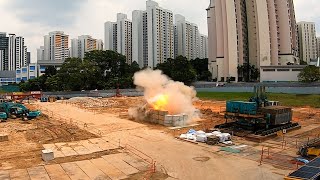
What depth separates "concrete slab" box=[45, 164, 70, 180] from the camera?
13570 mm

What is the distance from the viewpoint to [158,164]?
15.6m

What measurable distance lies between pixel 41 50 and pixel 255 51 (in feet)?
439

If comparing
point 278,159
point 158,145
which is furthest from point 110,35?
point 278,159

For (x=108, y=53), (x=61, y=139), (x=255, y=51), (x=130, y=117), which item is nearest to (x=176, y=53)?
(x=255, y=51)

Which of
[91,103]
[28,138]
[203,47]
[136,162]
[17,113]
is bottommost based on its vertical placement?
[136,162]

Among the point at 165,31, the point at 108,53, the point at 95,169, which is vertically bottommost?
the point at 95,169

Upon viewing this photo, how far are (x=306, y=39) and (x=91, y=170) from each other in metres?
138

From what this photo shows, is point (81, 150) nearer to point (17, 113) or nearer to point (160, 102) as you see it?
point (160, 102)

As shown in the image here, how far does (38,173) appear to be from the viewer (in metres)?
14.1

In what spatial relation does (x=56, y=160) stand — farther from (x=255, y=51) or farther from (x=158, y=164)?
(x=255, y=51)

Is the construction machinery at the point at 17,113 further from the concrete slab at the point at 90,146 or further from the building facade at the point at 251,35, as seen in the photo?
the building facade at the point at 251,35

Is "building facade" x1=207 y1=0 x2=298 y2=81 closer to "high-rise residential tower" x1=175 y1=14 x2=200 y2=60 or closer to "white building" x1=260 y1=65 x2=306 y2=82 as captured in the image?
"white building" x1=260 y1=65 x2=306 y2=82

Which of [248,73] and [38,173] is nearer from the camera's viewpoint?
[38,173]

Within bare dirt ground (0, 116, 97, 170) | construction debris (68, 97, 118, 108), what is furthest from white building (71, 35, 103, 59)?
bare dirt ground (0, 116, 97, 170)
